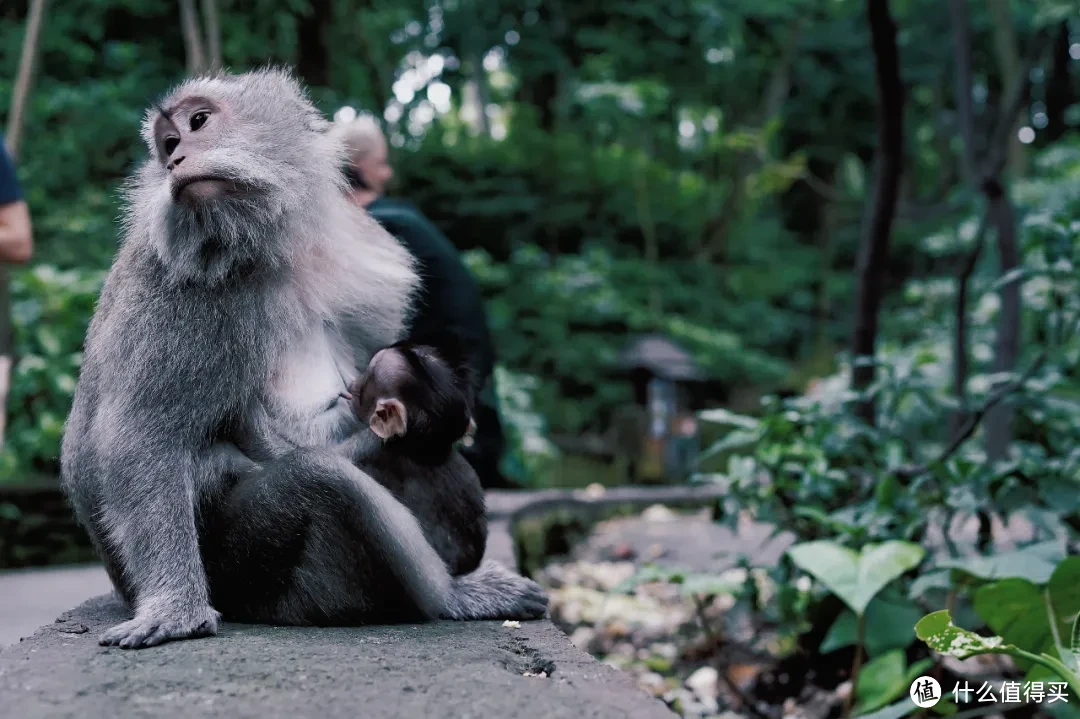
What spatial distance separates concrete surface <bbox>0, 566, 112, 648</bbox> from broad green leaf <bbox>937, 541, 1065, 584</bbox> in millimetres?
3181

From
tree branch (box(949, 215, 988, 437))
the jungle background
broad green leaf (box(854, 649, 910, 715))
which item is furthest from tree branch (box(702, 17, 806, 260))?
broad green leaf (box(854, 649, 910, 715))

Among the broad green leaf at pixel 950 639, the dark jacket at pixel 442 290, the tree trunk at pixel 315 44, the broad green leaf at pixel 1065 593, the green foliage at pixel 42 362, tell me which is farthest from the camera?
the tree trunk at pixel 315 44

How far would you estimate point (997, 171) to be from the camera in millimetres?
4574

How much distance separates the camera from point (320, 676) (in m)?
1.82

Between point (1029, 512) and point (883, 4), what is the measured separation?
1990 mm

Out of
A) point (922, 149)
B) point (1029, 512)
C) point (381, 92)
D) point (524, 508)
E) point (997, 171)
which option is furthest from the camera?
point (922, 149)

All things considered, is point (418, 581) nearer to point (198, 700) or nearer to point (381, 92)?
point (198, 700)

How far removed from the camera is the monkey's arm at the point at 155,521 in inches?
84.6

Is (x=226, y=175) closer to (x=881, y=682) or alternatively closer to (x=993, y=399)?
(x=881, y=682)

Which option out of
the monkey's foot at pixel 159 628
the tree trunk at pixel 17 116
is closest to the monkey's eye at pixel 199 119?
the monkey's foot at pixel 159 628

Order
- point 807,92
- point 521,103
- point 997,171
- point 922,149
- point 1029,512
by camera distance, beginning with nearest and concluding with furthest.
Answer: point 1029,512 → point 997,171 → point 521,103 → point 807,92 → point 922,149

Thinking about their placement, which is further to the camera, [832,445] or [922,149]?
[922,149]

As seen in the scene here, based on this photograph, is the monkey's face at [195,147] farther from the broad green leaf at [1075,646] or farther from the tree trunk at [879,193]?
the tree trunk at [879,193]

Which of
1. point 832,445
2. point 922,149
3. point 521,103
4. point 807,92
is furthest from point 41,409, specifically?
point 922,149
